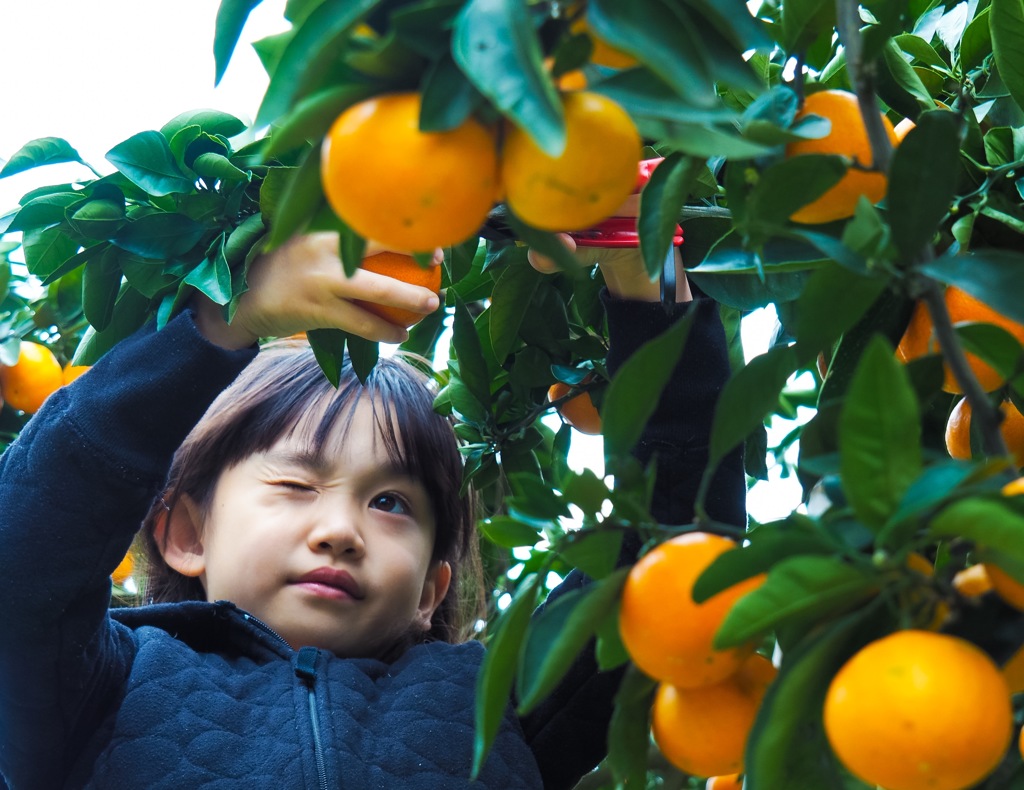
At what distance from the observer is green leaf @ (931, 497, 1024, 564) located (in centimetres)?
54

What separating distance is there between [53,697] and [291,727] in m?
0.31

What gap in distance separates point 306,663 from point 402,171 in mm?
1189

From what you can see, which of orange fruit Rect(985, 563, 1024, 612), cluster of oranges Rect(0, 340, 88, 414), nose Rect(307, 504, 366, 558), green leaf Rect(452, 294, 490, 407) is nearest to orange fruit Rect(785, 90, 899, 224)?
orange fruit Rect(985, 563, 1024, 612)

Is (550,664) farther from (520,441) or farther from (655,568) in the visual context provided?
(520,441)

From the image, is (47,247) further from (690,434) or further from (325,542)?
(690,434)

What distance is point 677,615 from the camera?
26.4 inches

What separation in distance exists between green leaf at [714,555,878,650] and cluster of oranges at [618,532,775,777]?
2.3 inches

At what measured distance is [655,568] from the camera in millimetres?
689

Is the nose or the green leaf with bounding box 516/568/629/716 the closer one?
the green leaf with bounding box 516/568/629/716

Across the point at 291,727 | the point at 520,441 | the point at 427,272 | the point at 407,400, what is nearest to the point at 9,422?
the point at 407,400

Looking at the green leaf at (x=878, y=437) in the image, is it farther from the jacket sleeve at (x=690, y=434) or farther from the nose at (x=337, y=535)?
the nose at (x=337, y=535)

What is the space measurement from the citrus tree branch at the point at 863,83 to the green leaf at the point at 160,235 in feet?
2.57

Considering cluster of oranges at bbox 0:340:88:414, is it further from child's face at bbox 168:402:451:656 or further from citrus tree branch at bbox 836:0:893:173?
citrus tree branch at bbox 836:0:893:173

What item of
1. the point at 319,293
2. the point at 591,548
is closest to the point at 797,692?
the point at 591,548
